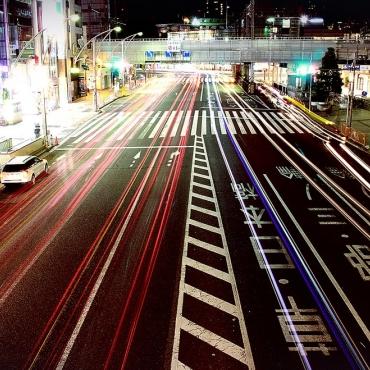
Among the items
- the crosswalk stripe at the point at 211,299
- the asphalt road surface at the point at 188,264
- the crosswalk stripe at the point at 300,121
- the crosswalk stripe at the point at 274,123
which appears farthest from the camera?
the crosswalk stripe at the point at 300,121

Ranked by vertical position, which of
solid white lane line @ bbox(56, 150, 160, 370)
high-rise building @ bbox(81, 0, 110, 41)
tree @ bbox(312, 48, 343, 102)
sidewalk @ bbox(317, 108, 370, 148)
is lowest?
solid white lane line @ bbox(56, 150, 160, 370)

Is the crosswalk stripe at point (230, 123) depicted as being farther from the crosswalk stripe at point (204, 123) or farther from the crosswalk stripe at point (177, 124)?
the crosswalk stripe at point (177, 124)

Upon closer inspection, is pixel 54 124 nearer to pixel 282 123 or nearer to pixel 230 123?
pixel 230 123

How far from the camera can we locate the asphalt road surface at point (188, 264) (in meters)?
11.0

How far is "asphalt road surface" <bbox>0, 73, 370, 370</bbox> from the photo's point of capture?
11.0 meters

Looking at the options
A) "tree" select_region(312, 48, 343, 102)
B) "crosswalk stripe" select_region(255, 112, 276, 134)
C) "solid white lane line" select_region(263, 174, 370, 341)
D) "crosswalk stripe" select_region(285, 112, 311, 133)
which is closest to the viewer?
"solid white lane line" select_region(263, 174, 370, 341)

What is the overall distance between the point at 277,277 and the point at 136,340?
5.02 m

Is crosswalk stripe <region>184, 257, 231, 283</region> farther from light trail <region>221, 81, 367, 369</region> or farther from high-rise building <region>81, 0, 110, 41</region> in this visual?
high-rise building <region>81, 0, 110, 41</region>

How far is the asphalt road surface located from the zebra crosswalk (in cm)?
1052

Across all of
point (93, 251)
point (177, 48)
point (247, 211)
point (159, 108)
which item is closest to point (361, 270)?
point (247, 211)

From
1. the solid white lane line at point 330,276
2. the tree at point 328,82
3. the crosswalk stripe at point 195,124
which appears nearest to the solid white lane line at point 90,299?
the solid white lane line at point 330,276

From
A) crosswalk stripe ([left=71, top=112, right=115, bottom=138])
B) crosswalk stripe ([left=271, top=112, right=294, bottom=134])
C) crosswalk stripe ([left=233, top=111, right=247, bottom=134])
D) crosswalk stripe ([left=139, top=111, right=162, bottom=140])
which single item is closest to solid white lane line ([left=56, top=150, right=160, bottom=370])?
crosswalk stripe ([left=139, top=111, right=162, bottom=140])

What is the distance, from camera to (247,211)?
2097 centimetres

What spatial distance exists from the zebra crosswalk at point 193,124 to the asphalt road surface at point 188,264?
1052 centimetres
